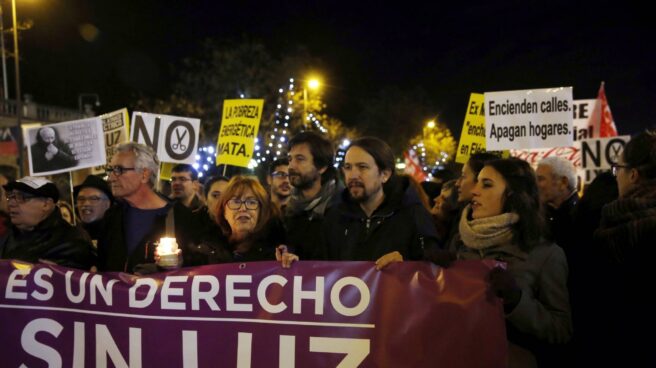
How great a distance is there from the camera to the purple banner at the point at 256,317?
320 centimetres

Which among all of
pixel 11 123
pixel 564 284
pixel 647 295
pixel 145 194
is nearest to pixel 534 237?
pixel 564 284

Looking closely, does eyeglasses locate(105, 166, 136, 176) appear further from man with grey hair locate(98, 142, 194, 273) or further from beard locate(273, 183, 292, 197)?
beard locate(273, 183, 292, 197)

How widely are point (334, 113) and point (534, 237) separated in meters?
51.7

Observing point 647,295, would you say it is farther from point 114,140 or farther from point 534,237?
point 114,140

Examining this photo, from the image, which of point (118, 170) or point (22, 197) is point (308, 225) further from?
point (22, 197)

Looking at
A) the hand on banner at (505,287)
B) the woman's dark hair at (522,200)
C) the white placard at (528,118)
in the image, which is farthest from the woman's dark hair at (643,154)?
the white placard at (528,118)

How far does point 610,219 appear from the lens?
3.42m

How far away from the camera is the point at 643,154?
3.38 meters

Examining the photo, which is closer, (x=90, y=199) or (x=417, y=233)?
(x=417, y=233)

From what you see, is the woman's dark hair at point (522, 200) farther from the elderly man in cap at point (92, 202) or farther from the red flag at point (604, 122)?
the red flag at point (604, 122)

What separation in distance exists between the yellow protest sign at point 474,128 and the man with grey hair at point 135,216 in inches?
215

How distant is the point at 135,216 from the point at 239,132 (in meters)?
4.59

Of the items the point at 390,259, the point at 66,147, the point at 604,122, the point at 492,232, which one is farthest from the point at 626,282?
the point at 604,122

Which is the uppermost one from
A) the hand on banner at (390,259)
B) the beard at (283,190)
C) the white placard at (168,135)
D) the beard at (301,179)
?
the white placard at (168,135)
